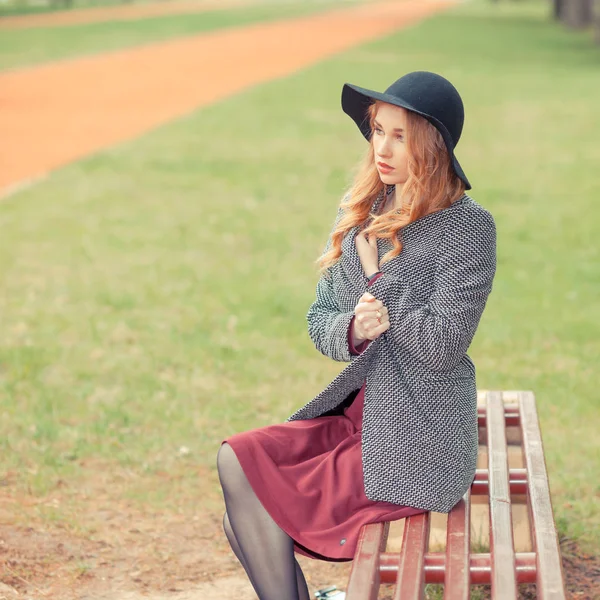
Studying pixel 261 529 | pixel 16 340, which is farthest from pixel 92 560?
pixel 16 340

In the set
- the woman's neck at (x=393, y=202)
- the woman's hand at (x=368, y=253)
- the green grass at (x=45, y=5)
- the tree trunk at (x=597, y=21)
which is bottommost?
the green grass at (x=45, y=5)

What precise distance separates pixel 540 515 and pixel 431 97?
1122 mm

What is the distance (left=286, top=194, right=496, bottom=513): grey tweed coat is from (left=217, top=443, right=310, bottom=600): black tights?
274mm

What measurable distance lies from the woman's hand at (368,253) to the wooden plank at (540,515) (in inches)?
30.4

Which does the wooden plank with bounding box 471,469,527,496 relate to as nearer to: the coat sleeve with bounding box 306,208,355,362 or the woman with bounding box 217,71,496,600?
the woman with bounding box 217,71,496,600

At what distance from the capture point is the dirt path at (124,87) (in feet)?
43.5

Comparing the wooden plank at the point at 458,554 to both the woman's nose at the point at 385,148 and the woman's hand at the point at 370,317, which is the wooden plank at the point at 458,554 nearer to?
the woman's hand at the point at 370,317

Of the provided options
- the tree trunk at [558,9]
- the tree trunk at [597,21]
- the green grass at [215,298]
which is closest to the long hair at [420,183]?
the green grass at [215,298]

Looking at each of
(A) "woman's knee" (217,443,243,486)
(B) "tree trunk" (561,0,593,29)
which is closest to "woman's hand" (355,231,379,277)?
(A) "woman's knee" (217,443,243,486)

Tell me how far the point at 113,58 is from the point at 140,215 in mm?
15078

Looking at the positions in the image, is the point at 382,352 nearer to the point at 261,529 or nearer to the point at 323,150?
the point at 261,529

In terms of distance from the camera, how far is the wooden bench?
2.60 metres

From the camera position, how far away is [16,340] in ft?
20.5

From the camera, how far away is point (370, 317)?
289 cm
